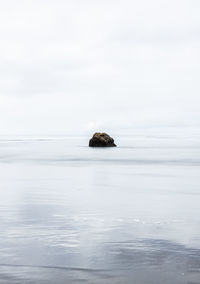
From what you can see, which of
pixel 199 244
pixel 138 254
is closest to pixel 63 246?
pixel 138 254

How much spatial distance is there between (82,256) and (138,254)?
157 centimetres

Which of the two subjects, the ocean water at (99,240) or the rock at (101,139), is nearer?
the ocean water at (99,240)

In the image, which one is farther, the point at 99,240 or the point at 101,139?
the point at 101,139

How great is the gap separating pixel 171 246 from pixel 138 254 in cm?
141

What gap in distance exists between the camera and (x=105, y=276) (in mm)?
9969

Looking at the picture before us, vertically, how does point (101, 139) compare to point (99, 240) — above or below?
above

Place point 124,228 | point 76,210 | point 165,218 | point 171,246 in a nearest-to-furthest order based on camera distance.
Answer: point 171,246, point 124,228, point 165,218, point 76,210

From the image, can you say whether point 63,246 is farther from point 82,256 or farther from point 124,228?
point 124,228

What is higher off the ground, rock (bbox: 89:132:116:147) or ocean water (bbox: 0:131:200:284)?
rock (bbox: 89:132:116:147)

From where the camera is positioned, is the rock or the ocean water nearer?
the ocean water

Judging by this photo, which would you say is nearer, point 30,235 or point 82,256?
point 82,256

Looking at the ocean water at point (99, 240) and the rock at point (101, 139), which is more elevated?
the rock at point (101, 139)

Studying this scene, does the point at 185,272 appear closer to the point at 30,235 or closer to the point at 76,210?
the point at 30,235

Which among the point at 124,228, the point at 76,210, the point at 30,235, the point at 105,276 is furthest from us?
the point at 76,210
